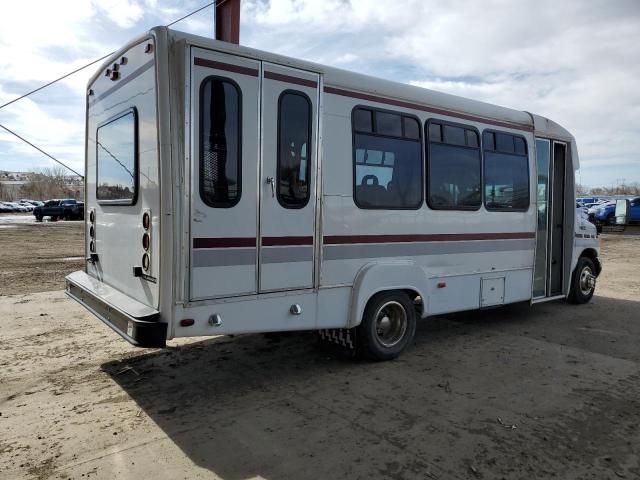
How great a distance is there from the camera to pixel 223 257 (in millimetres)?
4141

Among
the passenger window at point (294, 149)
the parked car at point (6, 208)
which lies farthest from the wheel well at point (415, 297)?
the parked car at point (6, 208)

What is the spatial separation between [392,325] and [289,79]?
9.30 ft

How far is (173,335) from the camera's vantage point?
3949 millimetres

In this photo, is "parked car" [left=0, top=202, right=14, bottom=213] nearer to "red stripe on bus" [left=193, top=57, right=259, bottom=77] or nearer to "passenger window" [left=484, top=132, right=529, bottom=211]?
"passenger window" [left=484, top=132, right=529, bottom=211]

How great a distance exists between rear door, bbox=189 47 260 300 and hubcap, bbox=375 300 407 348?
1.76 metres

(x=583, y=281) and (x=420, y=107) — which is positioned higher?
(x=420, y=107)

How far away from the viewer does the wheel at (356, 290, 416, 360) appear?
5214 millimetres

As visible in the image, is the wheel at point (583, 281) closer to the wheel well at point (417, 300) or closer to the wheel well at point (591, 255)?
the wheel well at point (591, 255)

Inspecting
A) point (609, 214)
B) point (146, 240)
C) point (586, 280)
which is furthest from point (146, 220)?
point (609, 214)

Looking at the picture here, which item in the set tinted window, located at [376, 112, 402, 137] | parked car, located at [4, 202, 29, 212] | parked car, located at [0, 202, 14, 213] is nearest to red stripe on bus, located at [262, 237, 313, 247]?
tinted window, located at [376, 112, 402, 137]

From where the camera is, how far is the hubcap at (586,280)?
8406 mm

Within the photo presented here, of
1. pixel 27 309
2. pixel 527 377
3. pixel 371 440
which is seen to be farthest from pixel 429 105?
pixel 27 309

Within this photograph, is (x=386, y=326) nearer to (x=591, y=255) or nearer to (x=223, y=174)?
(x=223, y=174)

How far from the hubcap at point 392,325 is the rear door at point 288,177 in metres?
1.20
